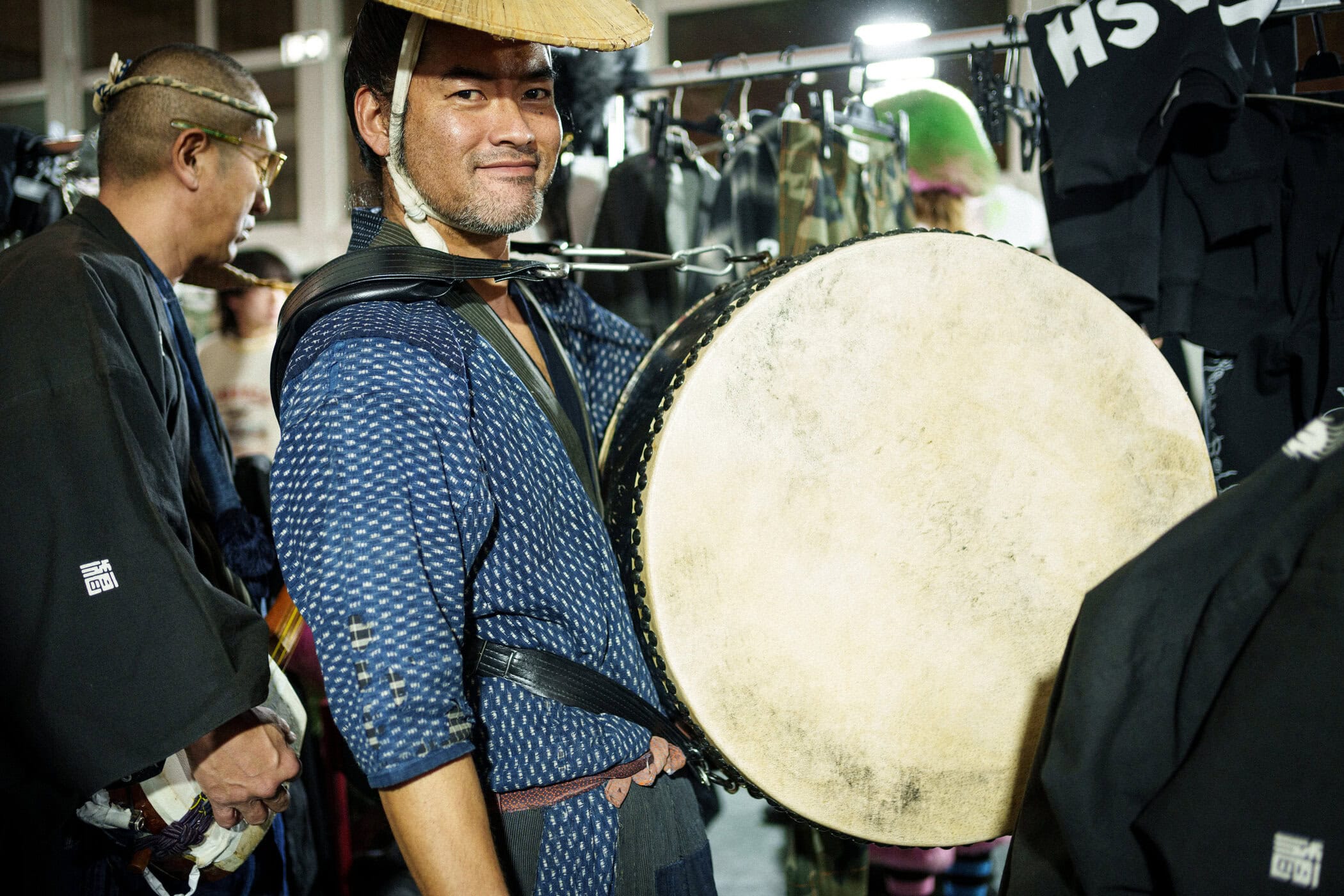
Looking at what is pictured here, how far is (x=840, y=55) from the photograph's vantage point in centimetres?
206

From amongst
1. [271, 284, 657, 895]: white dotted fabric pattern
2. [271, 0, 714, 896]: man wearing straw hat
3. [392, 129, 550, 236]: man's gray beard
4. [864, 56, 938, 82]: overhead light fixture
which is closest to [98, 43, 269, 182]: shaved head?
[271, 0, 714, 896]: man wearing straw hat

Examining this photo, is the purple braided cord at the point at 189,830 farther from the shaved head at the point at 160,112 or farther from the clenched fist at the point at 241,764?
the shaved head at the point at 160,112

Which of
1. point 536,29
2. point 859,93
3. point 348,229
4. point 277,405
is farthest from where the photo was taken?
point 348,229

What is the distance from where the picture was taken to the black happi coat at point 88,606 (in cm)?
123

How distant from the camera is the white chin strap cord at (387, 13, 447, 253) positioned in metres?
1.21

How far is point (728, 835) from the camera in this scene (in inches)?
130

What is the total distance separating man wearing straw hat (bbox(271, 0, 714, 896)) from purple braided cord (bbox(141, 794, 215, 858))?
1.64ft

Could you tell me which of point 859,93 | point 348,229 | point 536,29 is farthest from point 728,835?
point 348,229

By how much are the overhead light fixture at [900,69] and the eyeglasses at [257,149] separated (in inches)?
46.1

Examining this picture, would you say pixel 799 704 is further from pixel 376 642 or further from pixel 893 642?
pixel 376 642

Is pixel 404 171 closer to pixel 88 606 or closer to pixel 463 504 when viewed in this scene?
pixel 463 504

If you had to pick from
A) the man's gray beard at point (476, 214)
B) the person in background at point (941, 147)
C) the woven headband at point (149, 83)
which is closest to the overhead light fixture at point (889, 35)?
the person in background at point (941, 147)

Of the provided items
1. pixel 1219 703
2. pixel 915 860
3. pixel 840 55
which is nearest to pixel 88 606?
pixel 1219 703

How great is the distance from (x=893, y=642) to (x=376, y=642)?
0.57 metres
